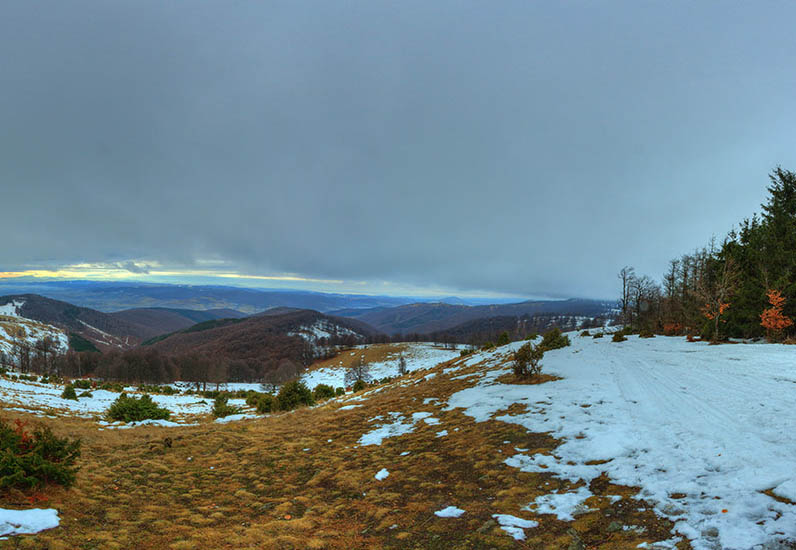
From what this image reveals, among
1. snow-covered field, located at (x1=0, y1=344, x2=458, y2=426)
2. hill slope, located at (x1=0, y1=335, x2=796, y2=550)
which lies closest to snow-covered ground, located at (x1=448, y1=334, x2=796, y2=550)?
hill slope, located at (x1=0, y1=335, x2=796, y2=550)

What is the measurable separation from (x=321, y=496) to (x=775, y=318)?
87.8 feet

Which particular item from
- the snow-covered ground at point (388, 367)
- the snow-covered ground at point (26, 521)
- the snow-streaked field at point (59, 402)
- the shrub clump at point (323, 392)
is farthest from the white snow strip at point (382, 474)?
the snow-covered ground at point (388, 367)

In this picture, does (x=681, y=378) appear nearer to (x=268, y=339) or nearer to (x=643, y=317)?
(x=643, y=317)

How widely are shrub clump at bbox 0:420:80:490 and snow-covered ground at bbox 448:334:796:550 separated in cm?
853

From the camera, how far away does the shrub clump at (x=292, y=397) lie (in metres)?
18.5

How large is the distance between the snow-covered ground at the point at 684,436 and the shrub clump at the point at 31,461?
8528mm

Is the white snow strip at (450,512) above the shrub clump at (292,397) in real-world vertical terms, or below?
above

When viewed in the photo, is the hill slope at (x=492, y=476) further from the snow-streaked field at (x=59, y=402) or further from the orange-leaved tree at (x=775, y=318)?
the orange-leaved tree at (x=775, y=318)

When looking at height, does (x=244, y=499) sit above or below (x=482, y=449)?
below

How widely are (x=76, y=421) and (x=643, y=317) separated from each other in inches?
2422

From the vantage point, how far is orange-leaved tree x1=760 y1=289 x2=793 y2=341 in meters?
18.8

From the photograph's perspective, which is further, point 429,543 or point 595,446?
point 595,446

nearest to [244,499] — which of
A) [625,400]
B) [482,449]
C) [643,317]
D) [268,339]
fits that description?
[482,449]

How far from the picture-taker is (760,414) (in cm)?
707
